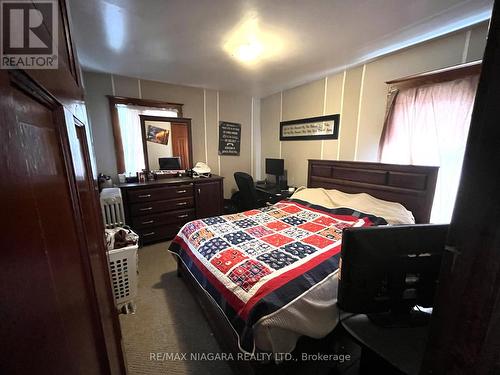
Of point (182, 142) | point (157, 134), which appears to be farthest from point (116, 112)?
point (182, 142)

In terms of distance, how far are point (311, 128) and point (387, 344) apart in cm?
301

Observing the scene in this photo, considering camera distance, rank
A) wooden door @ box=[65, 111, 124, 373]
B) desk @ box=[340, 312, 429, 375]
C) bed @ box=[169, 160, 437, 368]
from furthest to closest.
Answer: bed @ box=[169, 160, 437, 368] → desk @ box=[340, 312, 429, 375] → wooden door @ box=[65, 111, 124, 373]

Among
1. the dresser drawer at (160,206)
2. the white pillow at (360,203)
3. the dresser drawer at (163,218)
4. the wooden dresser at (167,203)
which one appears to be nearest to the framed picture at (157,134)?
the wooden dresser at (167,203)

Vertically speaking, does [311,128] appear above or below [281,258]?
above

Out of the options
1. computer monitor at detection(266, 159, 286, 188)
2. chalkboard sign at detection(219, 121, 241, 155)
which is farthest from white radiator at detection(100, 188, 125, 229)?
computer monitor at detection(266, 159, 286, 188)

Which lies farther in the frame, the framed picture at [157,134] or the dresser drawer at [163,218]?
the framed picture at [157,134]

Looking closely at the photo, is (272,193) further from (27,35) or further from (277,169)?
(27,35)

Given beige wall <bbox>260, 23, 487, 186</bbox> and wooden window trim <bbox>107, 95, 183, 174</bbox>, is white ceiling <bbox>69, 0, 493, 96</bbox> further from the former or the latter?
wooden window trim <bbox>107, 95, 183, 174</bbox>

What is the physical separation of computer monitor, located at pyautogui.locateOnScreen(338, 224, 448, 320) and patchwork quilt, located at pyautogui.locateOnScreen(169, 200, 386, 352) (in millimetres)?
378

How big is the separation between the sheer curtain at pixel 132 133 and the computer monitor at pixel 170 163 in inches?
11.2

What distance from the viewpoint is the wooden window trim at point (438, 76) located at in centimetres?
180

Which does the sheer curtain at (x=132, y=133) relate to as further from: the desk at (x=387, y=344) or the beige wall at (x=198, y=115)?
the desk at (x=387, y=344)

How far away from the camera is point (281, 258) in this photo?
1463 millimetres

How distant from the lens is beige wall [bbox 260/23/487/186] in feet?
6.30
